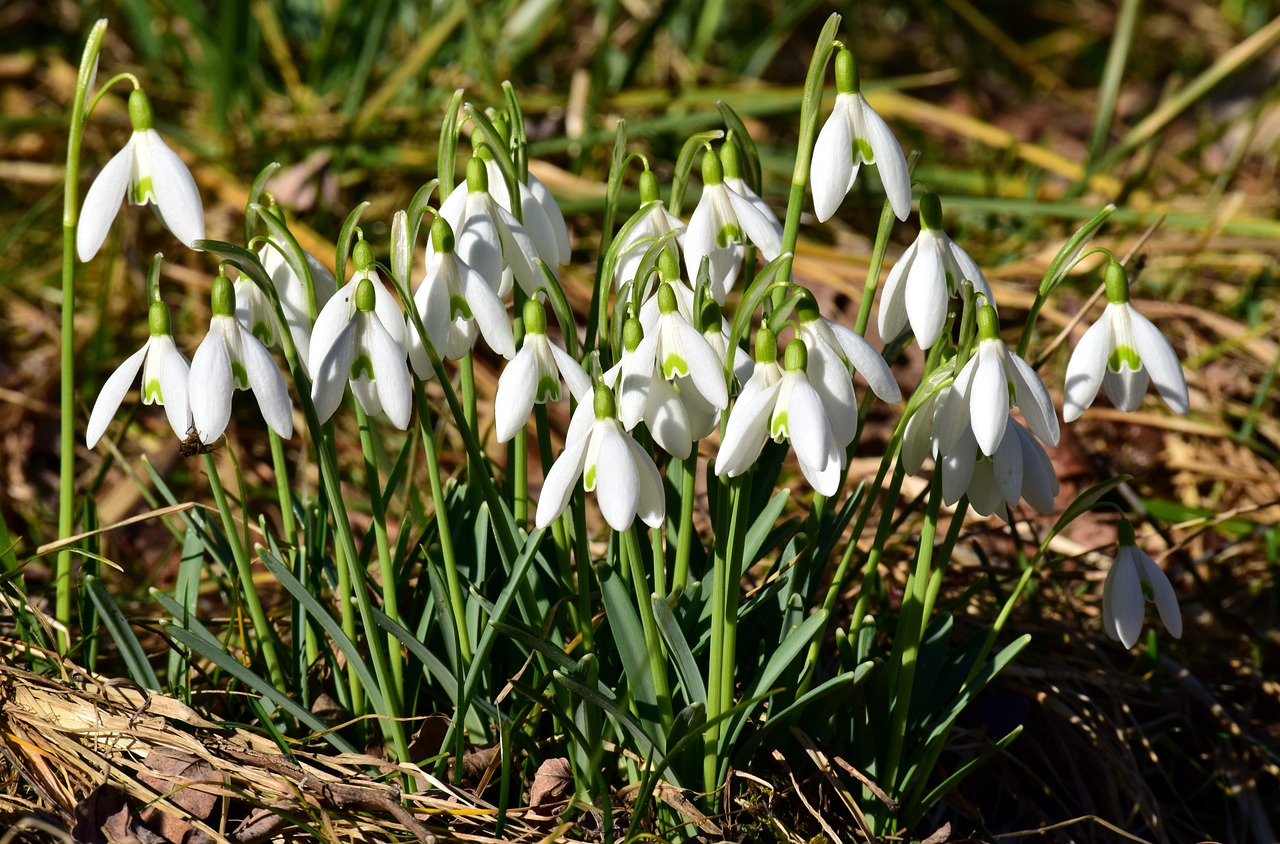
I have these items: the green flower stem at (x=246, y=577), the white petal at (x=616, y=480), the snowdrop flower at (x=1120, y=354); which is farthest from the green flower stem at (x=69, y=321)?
the snowdrop flower at (x=1120, y=354)

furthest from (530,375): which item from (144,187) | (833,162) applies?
(144,187)

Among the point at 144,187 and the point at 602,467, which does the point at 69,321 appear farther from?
the point at 602,467

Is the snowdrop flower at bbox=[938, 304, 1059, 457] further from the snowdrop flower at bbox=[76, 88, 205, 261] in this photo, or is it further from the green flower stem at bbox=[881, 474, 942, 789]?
the snowdrop flower at bbox=[76, 88, 205, 261]

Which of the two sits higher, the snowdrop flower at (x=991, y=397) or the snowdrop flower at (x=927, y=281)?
the snowdrop flower at (x=927, y=281)

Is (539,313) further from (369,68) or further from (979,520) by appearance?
(369,68)

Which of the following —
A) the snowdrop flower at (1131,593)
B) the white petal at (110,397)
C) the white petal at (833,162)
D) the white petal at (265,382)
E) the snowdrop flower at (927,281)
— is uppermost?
the white petal at (833,162)

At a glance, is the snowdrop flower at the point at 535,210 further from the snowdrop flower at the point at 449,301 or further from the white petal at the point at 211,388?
the white petal at the point at 211,388

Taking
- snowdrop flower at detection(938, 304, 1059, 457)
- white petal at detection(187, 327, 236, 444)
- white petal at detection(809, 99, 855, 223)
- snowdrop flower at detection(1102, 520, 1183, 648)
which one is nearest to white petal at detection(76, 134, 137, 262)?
white petal at detection(187, 327, 236, 444)
